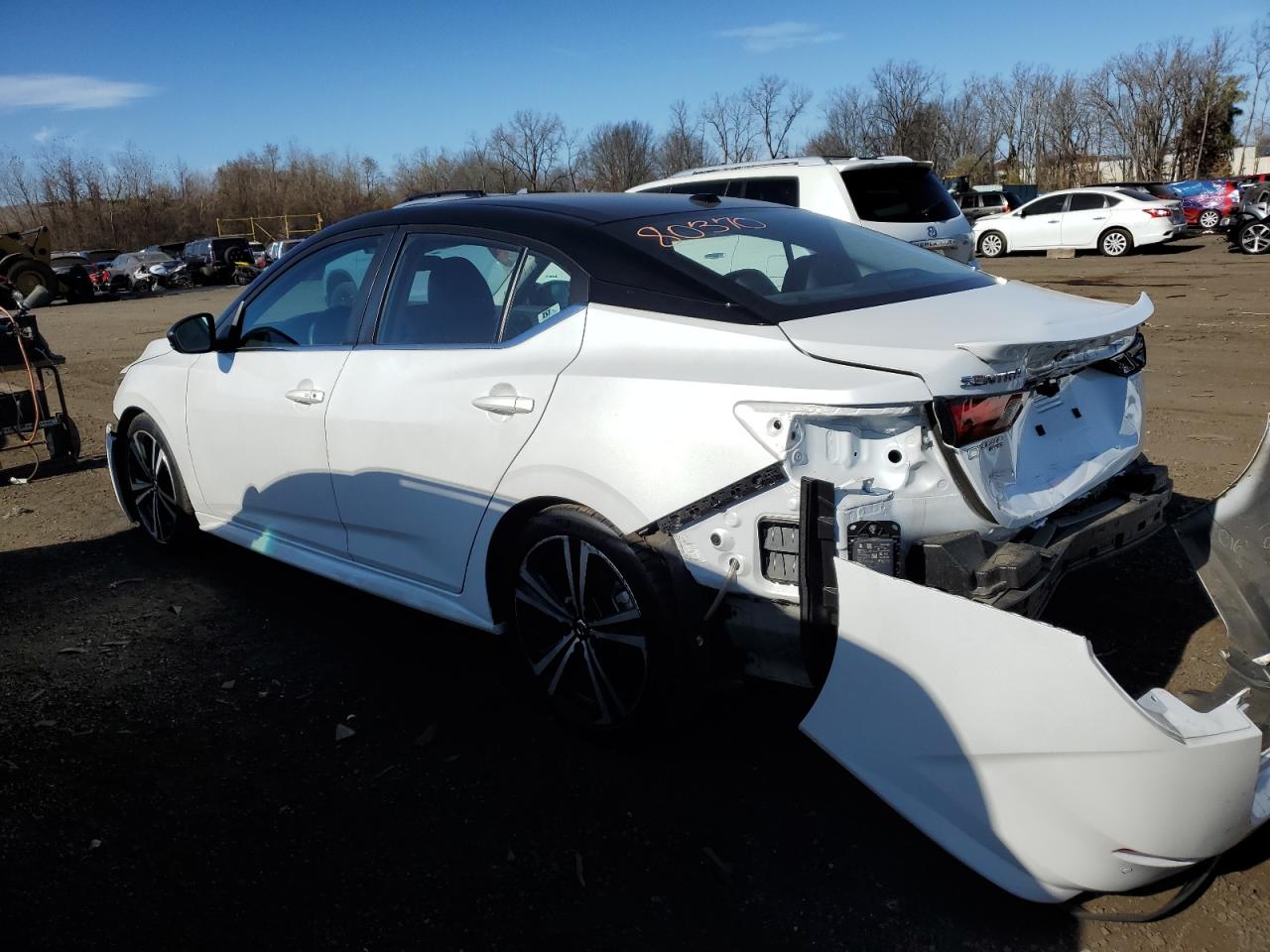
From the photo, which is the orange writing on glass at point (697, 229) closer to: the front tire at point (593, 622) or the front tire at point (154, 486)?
the front tire at point (593, 622)

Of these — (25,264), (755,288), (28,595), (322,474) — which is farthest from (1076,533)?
(25,264)

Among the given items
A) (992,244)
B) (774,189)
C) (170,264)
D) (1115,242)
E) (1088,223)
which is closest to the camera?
(774,189)

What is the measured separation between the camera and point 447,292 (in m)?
3.57

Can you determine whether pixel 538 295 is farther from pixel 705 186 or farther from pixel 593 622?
pixel 705 186

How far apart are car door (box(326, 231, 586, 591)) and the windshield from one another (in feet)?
1.21

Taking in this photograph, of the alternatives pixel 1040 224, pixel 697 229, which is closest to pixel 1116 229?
pixel 1040 224

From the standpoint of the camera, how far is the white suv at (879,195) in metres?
10.2

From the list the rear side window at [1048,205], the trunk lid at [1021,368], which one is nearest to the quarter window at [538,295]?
the trunk lid at [1021,368]

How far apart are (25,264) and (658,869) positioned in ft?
77.6

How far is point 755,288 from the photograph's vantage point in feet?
9.91

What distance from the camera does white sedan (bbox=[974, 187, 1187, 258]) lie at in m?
21.0

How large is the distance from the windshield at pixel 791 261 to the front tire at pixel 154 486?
9.41 feet

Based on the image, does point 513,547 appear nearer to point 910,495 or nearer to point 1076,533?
point 910,495

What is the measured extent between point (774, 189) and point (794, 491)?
8.78 meters
